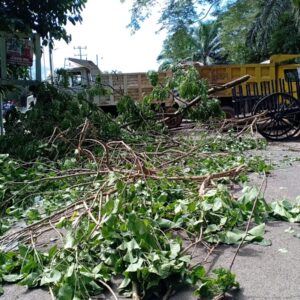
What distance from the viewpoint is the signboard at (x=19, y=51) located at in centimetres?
866

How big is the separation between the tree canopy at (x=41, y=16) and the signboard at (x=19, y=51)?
231 millimetres

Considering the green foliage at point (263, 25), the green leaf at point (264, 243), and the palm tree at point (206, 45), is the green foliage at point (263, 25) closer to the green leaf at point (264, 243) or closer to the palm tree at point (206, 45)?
the palm tree at point (206, 45)

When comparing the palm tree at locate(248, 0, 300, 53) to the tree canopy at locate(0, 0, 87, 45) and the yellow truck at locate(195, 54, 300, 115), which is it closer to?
the yellow truck at locate(195, 54, 300, 115)

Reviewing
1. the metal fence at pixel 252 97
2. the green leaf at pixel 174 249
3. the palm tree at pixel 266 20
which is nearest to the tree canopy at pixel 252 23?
the palm tree at pixel 266 20

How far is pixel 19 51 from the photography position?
8852 mm

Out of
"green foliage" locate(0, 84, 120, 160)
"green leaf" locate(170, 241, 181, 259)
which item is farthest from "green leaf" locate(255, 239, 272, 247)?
"green foliage" locate(0, 84, 120, 160)

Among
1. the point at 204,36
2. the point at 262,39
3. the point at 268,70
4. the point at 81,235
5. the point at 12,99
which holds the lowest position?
the point at 81,235

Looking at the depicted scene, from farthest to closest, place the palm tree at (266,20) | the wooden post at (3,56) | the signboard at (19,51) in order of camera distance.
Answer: the palm tree at (266,20), the signboard at (19,51), the wooden post at (3,56)

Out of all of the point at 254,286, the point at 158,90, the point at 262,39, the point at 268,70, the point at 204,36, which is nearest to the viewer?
the point at 254,286

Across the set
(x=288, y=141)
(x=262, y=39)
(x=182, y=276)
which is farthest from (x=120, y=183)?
(x=262, y=39)

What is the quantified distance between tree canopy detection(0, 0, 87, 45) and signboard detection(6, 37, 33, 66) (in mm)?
231

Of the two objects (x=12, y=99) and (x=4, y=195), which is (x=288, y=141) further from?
(x=4, y=195)

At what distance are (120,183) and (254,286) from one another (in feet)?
5.62

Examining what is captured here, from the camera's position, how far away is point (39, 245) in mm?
3674
